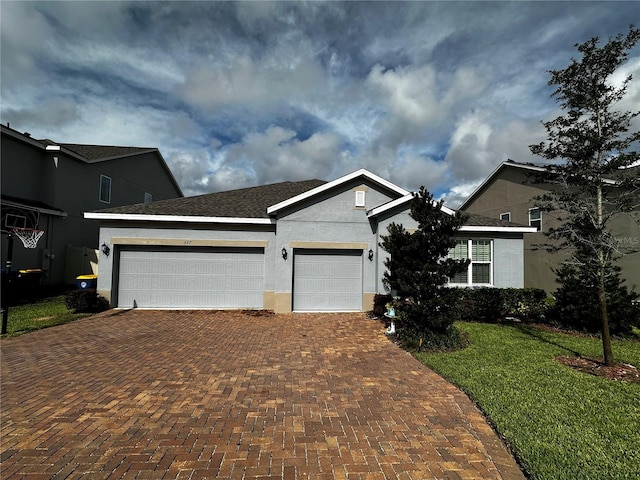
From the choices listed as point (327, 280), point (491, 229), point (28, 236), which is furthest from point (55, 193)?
point (491, 229)

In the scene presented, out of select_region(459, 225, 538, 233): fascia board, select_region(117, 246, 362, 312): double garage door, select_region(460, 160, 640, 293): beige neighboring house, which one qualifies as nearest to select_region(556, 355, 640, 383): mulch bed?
select_region(459, 225, 538, 233): fascia board

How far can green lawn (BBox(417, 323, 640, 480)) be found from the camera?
3361 mm

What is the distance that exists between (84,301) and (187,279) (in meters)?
3.31

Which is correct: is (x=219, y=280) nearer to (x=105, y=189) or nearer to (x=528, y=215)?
(x=105, y=189)

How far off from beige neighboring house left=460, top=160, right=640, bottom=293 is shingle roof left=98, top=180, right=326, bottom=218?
11609mm

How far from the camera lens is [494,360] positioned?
21.7 feet

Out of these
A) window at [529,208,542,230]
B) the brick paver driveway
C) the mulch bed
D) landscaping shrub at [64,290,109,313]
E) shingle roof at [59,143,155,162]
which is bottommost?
the brick paver driveway

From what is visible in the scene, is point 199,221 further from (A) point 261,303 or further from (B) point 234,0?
(B) point 234,0

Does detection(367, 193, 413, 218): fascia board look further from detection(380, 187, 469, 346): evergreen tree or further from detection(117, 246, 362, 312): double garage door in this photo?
detection(380, 187, 469, 346): evergreen tree

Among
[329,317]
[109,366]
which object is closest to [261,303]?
[329,317]

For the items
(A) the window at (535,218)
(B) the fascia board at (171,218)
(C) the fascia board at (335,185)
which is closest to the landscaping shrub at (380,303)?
(C) the fascia board at (335,185)

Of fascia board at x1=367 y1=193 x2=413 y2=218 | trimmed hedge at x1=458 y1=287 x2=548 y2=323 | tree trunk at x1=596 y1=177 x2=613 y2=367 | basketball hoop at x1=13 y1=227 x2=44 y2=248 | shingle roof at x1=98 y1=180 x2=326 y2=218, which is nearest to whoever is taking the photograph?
tree trunk at x1=596 y1=177 x2=613 y2=367

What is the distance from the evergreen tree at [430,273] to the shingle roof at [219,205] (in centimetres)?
634

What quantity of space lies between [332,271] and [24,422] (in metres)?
9.30
